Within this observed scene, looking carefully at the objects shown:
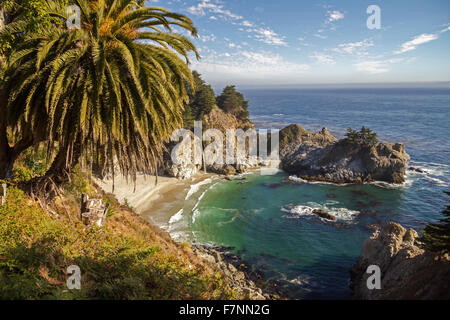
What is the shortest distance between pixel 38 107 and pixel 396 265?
22.8 metres

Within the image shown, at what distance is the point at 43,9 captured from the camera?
7.14 meters

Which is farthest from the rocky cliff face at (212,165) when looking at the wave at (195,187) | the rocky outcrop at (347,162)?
the rocky outcrop at (347,162)

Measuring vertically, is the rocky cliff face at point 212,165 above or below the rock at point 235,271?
above

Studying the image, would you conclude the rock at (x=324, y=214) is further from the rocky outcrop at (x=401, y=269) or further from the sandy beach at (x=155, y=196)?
the sandy beach at (x=155, y=196)

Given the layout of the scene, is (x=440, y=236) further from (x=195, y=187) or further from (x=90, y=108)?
(x=195, y=187)

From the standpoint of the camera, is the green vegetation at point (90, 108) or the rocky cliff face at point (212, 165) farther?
the rocky cliff face at point (212, 165)

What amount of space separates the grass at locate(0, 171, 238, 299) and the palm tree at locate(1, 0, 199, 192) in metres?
2.74

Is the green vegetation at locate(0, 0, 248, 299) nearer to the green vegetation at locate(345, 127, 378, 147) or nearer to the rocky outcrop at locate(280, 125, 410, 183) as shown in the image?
the rocky outcrop at locate(280, 125, 410, 183)

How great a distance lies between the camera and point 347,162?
1937 inches

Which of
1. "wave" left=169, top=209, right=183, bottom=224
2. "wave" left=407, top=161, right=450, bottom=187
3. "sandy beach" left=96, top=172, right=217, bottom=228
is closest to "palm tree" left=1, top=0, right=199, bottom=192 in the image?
"sandy beach" left=96, top=172, right=217, bottom=228

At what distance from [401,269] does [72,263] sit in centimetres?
Answer: 1979

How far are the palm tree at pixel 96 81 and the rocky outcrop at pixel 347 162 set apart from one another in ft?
149

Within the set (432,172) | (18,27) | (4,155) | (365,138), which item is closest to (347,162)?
(365,138)

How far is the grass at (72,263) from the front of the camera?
574cm
